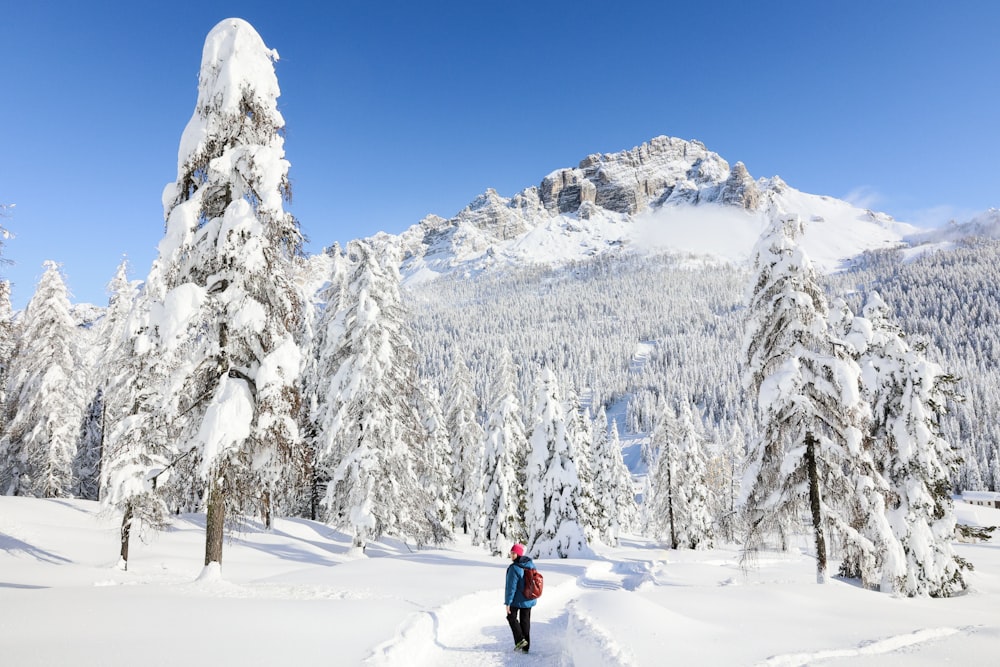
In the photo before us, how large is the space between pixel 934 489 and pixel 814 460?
9328 millimetres

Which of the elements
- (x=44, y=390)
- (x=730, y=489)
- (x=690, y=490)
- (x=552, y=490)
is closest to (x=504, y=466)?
(x=552, y=490)

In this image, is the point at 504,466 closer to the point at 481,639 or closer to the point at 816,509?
the point at 816,509

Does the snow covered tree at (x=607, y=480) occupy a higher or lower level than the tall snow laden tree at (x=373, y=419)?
lower

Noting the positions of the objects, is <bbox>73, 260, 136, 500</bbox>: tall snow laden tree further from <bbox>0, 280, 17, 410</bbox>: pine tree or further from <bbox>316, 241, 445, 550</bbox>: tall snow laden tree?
<bbox>316, 241, 445, 550</bbox>: tall snow laden tree

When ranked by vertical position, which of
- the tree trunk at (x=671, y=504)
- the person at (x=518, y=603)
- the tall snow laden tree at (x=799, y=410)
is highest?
the tall snow laden tree at (x=799, y=410)

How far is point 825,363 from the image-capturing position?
1814cm

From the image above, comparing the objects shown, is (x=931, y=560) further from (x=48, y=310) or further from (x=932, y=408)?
(x=48, y=310)

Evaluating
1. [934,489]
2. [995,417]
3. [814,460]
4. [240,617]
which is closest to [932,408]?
[934,489]

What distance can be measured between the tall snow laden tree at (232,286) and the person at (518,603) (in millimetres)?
6878

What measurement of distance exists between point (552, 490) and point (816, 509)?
681 inches

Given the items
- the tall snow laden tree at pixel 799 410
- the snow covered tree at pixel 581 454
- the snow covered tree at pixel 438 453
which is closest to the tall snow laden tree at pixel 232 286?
the tall snow laden tree at pixel 799 410

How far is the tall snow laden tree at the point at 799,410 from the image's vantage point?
18094 mm

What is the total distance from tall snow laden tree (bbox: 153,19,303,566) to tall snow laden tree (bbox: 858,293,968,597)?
22318 mm

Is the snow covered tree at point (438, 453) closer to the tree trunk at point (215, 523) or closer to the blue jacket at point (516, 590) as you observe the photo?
the tree trunk at point (215, 523)
